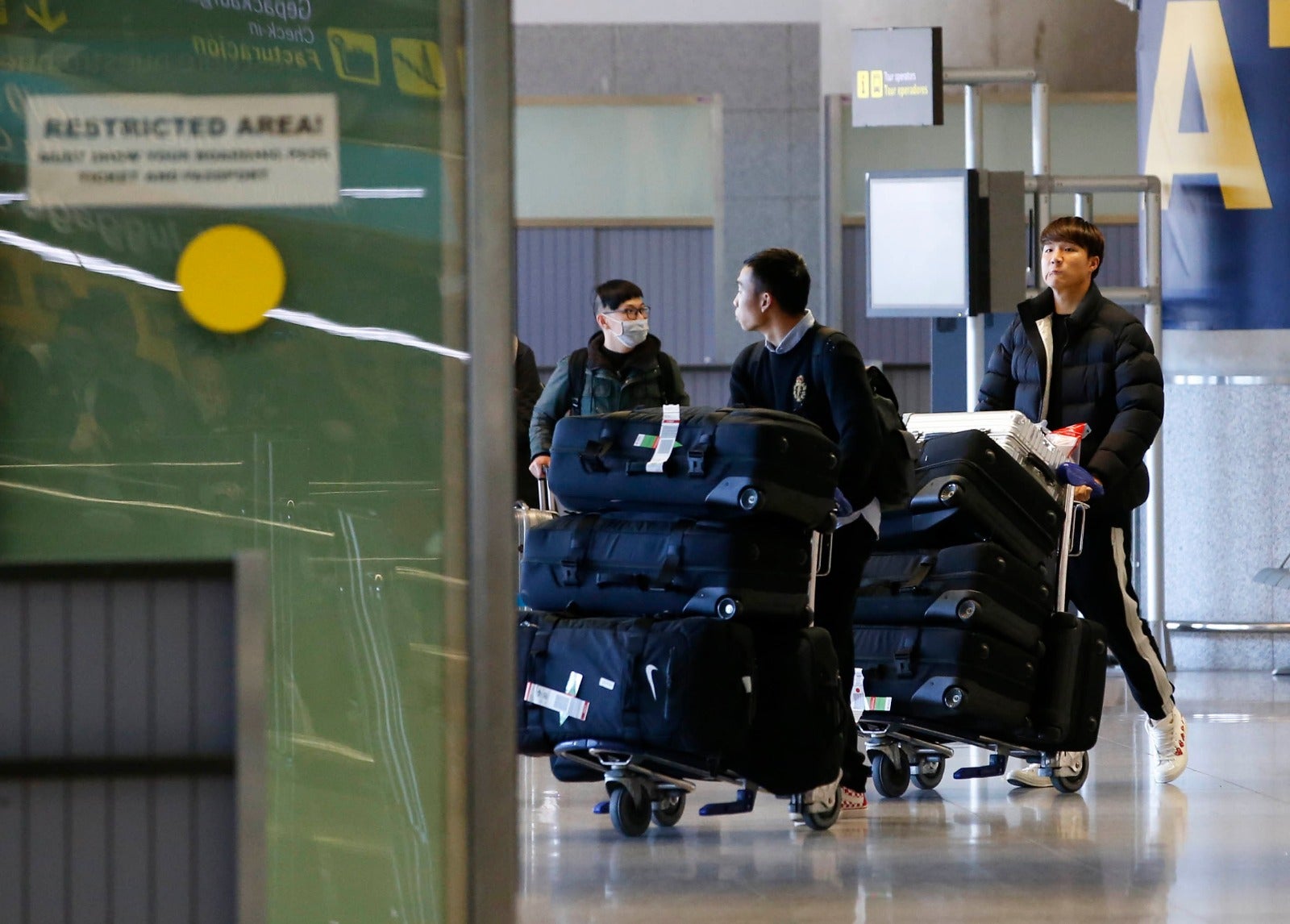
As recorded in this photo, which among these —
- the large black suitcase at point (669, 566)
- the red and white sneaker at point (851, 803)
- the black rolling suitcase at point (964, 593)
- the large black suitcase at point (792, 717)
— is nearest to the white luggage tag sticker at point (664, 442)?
the large black suitcase at point (669, 566)

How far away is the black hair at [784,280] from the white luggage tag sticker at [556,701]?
1251mm

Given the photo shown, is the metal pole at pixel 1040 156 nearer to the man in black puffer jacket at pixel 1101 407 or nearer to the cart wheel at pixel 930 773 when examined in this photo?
the man in black puffer jacket at pixel 1101 407

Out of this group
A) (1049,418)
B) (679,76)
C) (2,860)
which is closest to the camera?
(2,860)

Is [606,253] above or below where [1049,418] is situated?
above

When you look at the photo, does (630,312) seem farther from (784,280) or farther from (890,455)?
(890,455)

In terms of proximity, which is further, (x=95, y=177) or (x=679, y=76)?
(x=679, y=76)

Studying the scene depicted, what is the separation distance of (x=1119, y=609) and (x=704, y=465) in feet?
6.08

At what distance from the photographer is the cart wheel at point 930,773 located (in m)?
5.54

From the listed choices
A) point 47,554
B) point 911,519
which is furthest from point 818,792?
point 47,554

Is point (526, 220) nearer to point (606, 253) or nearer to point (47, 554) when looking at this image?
point (606, 253)

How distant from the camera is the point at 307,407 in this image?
2.47 meters

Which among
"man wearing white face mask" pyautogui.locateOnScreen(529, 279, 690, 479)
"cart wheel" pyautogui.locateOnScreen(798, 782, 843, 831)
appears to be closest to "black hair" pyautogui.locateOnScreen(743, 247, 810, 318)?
"cart wheel" pyautogui.locateOnScreen(798, 782, 843, 831)

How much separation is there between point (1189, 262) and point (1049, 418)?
3.33m

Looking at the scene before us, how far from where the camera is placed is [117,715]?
69.1 inches
